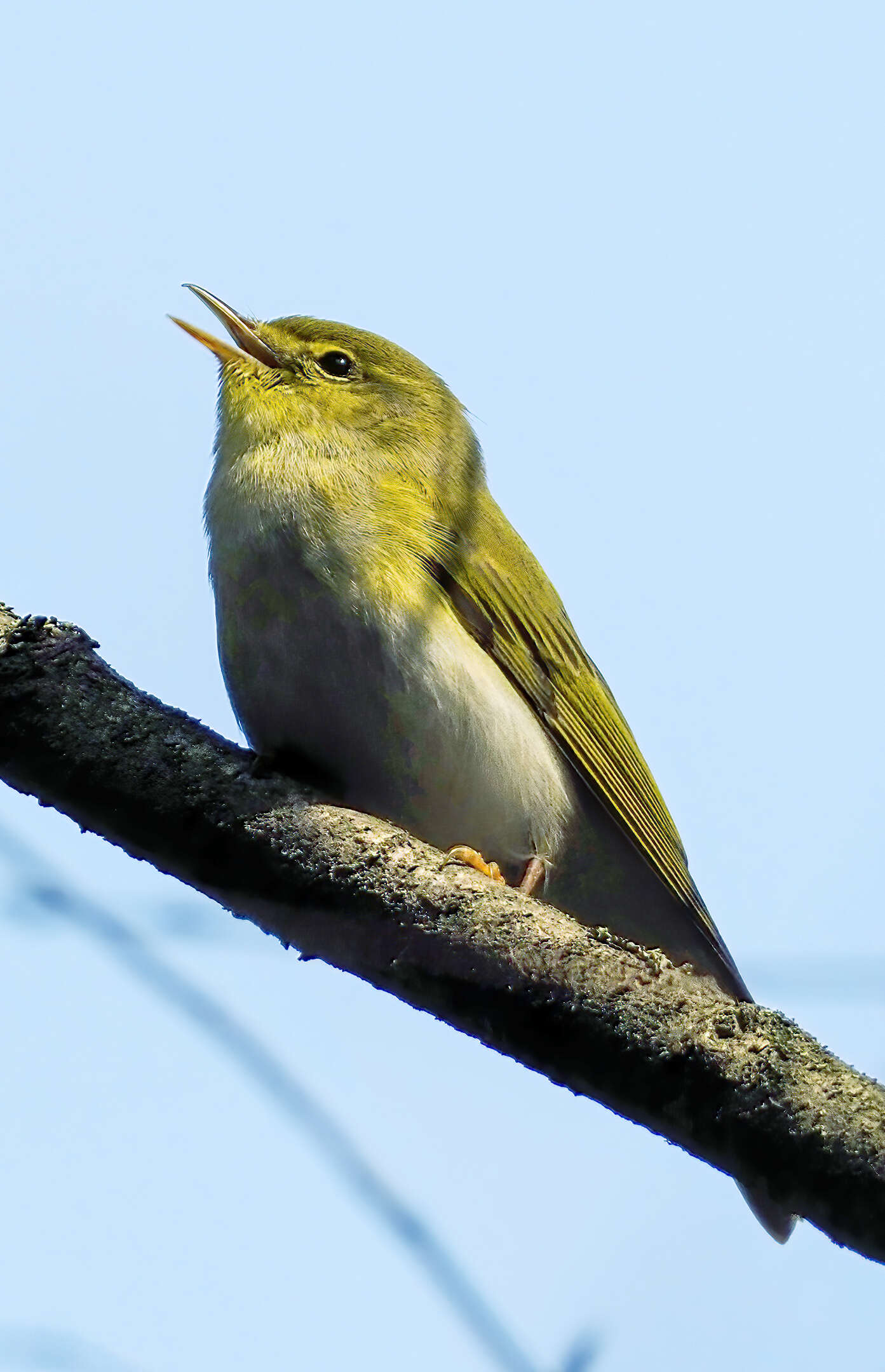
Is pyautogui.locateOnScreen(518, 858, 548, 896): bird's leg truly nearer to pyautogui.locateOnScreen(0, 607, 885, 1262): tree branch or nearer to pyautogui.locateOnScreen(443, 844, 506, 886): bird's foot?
pyautogui.locateOnScreen(443, 844, 506, 886): bird's foot

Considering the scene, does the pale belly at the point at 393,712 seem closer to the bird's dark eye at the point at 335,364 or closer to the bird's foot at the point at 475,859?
the bird's foot at the point at 475,859

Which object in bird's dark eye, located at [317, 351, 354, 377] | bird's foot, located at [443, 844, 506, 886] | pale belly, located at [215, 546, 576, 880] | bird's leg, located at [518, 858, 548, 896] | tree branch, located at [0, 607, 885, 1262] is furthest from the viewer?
bird's dark eye, located at [317, 351, 354, 377]

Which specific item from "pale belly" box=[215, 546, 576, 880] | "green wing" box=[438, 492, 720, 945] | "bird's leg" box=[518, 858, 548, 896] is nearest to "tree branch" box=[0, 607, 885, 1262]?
"pale belly" box=[215, 546, 576, 880]

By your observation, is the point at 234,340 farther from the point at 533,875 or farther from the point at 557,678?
the point at 533,875

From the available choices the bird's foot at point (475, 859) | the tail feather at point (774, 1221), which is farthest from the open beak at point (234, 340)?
the tail feather at point (774, 1221)

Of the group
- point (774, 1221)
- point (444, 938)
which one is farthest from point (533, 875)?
point (444, 938)

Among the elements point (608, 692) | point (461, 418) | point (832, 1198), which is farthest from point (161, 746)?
point (461, 418)
